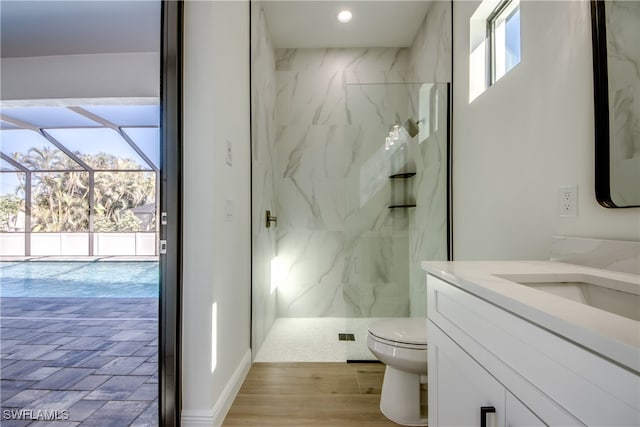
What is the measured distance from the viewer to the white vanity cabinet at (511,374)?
1.38 feet

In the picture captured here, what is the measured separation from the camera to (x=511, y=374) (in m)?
0.62

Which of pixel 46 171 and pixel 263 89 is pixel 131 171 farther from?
pixel 263 89

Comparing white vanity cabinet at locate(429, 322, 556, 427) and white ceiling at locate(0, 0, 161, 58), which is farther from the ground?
white ceiling at locate(0, 0, 161, 58)

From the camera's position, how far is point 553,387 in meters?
Answer: 0.51

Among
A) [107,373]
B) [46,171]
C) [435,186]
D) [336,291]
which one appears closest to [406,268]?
[435,186]

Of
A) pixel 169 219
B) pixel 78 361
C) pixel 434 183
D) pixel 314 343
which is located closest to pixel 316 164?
pixel 434 183

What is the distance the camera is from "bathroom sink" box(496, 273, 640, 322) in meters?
0.78

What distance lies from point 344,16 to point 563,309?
2.80m

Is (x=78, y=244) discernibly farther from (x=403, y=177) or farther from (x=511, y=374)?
(x=403, y=177)

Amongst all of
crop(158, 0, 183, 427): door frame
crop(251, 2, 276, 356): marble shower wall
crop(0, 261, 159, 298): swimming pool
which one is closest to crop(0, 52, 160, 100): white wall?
crop(158, 0, 183, 427): door frame

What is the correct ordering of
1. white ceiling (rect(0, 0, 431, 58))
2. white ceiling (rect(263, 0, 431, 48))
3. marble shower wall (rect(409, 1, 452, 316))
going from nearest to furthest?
white ceiling (rect(0, 0, 431, 58)) → marble shower wall (rect(409, 1, 452, 316)) → white ceiling (rect(263, 0, 431, 48))

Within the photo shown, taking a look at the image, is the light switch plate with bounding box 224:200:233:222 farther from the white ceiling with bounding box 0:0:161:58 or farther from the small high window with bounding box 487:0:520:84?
the small high window with bounding box 487:0:520:84

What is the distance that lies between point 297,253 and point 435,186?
1.51 m

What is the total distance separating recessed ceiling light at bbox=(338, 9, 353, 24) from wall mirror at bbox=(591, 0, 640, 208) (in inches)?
77.6
